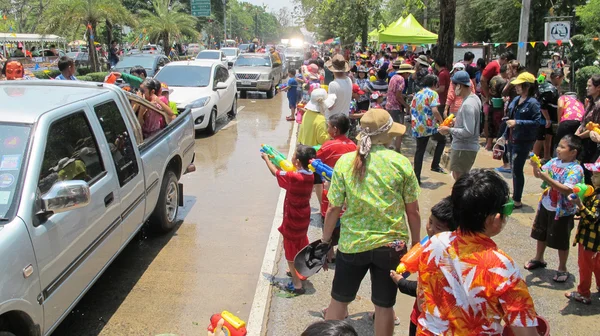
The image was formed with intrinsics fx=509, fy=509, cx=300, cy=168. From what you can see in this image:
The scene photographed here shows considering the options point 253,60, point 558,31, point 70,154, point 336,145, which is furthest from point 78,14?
point 70,154

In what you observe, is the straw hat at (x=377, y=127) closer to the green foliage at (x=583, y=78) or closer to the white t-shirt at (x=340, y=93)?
the white t-shirt at (x=340, y=93)

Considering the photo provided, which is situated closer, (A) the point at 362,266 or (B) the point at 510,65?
(A) the point at 362,266

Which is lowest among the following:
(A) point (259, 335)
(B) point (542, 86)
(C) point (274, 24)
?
(A) point (259, 335)

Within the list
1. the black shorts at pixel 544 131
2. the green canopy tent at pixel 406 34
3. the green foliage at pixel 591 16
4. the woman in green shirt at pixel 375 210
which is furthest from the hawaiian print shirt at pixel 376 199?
the green foliage at pixel 591 16

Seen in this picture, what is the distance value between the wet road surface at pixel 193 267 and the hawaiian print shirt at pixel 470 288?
2351 millimetres

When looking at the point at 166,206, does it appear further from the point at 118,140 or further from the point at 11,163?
the point at 11,163

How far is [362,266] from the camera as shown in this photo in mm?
3207

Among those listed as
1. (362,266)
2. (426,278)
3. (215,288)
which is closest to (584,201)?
(362,266)

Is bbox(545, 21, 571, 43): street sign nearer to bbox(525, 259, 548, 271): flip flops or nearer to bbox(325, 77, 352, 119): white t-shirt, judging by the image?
bbox(325, 77, 352, 119): white t-shirt

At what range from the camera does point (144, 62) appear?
1694cm

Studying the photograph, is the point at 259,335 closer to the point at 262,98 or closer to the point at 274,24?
the point at 262,98

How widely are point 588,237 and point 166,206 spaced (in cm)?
419

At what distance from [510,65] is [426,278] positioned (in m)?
8.40

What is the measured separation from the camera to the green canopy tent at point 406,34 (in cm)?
1880
